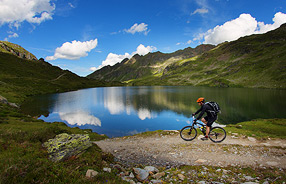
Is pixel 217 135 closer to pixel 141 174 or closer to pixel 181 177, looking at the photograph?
pixel 181 177

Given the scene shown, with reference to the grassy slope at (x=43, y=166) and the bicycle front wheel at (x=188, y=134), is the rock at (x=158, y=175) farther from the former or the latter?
the bicycle front wheel at (x=188, y=134)

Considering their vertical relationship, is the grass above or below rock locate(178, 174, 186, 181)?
above

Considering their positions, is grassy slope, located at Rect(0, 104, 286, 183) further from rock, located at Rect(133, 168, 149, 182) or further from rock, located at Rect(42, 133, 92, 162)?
rock, located at Rect(133, 168, 149, 182)

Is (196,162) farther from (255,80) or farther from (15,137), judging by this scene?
(255,80)

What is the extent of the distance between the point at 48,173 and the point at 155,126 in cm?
2917

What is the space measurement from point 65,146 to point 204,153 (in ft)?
40.1

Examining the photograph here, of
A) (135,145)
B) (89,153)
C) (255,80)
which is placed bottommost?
(135,145)

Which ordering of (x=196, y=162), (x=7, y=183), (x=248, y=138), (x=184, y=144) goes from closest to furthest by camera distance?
(x=7, y=183) → (x=196, y=162) → (x=184, y=144) → (x=248, y=138)

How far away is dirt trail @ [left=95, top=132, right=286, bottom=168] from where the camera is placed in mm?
11469

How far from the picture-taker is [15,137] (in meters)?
10.0

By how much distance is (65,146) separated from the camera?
9445mm

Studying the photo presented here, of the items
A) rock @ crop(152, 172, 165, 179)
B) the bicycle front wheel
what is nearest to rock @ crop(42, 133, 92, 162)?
rock @ crop(152, 172, 165, 179)

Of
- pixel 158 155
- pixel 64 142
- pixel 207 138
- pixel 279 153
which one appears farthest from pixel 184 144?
pixel 64 142

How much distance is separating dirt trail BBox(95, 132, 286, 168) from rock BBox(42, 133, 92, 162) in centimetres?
407
